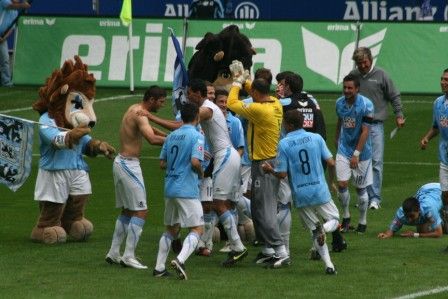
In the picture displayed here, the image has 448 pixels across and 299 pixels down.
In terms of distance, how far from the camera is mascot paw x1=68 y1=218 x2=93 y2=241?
19.0 meters

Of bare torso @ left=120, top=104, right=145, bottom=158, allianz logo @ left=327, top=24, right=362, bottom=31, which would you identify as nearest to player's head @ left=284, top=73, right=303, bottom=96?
bare torso @ left=120, top=104, right=145, bottom=158

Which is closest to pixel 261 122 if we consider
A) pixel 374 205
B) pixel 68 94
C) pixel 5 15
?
pixel 68 94

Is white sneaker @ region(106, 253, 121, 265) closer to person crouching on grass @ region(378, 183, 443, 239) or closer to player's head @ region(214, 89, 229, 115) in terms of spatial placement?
player's head @ region(214, 89, 229, 115)

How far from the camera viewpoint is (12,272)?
16.7m

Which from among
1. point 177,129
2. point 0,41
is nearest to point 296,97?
point 177,129

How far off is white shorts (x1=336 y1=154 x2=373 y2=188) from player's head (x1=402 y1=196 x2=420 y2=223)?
4.35 feet

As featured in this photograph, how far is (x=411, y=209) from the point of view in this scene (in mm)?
18750

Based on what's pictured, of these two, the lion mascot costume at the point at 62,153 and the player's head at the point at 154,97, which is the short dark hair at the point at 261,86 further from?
the lion mascot costume at the point at 62,153

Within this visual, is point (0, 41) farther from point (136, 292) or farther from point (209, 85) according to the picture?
point (136, 292)

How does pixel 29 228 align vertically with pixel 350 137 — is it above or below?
below

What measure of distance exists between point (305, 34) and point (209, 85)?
15.3 m

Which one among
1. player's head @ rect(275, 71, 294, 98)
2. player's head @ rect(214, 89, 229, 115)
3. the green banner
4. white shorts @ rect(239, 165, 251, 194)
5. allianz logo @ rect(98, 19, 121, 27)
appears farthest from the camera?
allianz logo @ rect(98, 19, 121, 27)

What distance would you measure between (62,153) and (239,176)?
2.50 metres

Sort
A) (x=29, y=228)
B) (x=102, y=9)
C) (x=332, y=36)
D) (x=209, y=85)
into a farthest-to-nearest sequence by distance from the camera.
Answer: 1. (x=102, y=9)
2. (x=332, y=36)
3. (x=29, y=228)
4. (x=209, y=85)
